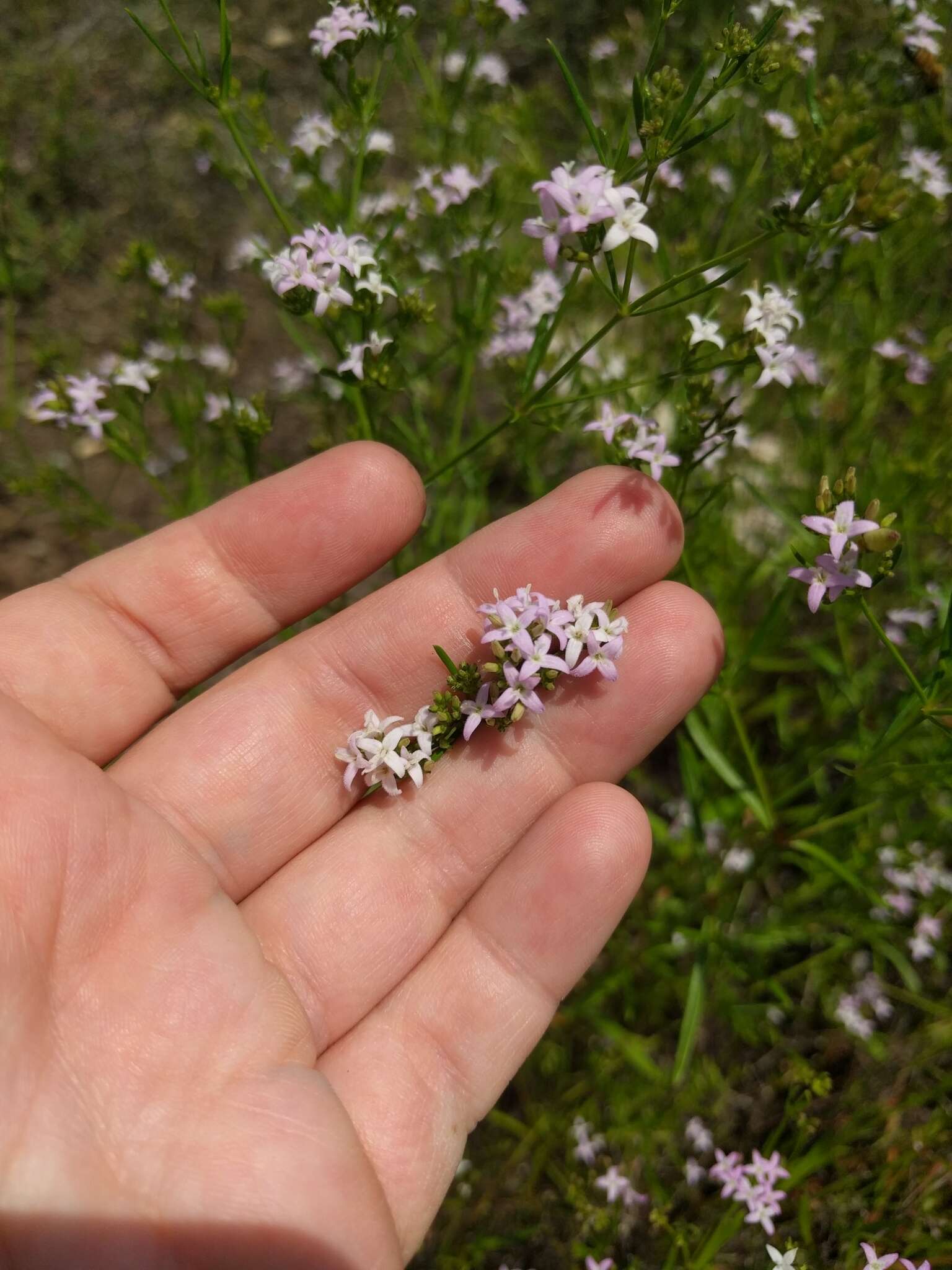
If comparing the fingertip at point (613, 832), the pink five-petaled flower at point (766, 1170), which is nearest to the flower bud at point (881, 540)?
the fingertip at point (613, 832)

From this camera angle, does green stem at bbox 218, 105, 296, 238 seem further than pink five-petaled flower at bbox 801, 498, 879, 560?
Yes

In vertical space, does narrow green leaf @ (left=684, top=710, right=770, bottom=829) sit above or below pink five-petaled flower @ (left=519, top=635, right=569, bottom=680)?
below

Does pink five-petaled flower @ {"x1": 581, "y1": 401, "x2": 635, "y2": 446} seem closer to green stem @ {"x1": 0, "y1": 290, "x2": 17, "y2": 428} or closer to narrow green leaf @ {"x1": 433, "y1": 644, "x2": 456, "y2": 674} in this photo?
narrow green leaf @ {"x1": 433, "y1": 644, "x2": 456, "y2": 674}

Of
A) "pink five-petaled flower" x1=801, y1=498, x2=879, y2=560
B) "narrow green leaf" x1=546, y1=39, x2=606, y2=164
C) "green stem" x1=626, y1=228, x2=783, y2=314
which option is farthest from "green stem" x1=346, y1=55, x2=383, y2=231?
"pink five-petaled flower" x1=801, y1=498, x2=879, y2=560

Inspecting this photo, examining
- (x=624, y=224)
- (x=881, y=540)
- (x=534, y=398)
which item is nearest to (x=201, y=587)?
(x=534, y=398)

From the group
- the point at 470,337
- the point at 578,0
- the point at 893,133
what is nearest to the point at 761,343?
the point at 470,337

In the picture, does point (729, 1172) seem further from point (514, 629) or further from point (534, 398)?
point (534, 398)

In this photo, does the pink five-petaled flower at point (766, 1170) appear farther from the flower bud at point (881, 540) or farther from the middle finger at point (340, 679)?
the flower bud at point (881, 540)
